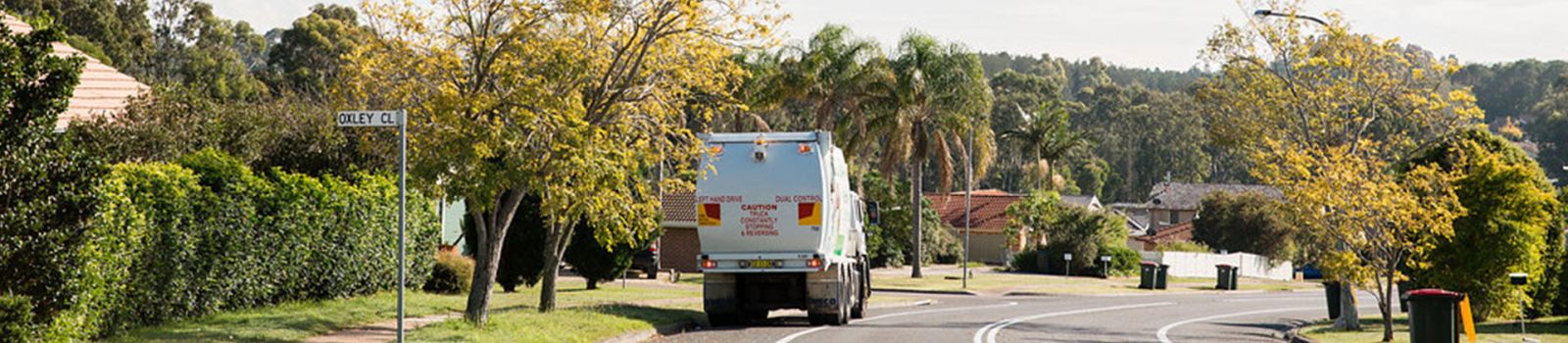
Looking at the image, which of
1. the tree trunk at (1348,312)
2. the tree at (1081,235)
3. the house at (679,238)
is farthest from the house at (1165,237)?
the tree trunk at (1348,312)

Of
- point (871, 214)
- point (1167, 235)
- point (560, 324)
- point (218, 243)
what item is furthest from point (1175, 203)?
point (218, 243)

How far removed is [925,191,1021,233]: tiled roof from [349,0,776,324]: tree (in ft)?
183

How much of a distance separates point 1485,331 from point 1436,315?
6.94 meters

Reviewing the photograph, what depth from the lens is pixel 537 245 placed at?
3017 cm

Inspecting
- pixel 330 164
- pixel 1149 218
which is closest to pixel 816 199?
pixel 330 164

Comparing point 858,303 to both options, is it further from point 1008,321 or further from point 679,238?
point 679,238

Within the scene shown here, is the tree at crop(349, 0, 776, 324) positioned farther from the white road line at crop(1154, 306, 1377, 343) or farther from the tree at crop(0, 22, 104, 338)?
the white road line at crop(1154, 306, 1377, 343)

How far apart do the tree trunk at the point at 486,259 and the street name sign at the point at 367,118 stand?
5.04 metres

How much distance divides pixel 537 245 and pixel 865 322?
24.9 ft

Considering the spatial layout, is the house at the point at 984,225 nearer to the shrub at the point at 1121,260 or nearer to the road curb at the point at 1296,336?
the shrub at the point at 1121,260

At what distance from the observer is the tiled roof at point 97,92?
23594 mm

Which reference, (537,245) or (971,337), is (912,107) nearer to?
(537,245)

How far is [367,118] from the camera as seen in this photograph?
13.2m

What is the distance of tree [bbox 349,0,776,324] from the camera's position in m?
17.4
